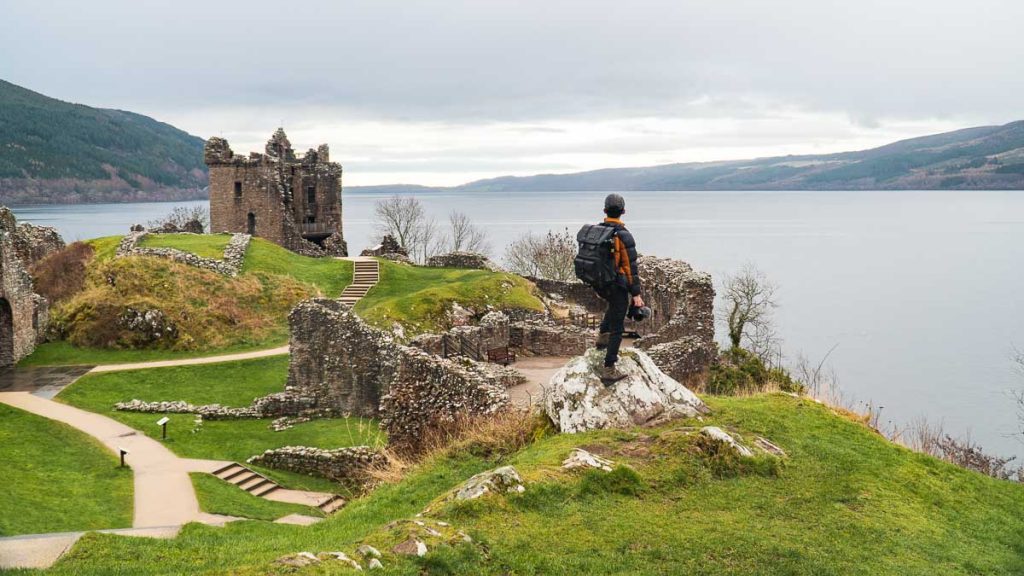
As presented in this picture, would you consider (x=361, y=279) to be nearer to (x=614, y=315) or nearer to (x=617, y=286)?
(x=614, y=315)

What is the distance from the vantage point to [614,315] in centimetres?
1335

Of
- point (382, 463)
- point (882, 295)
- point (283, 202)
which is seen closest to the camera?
point (382, 463)

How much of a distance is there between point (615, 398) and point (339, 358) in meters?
15.1

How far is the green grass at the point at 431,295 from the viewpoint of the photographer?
37125 millimetres

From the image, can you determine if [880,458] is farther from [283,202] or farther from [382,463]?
[283,202]

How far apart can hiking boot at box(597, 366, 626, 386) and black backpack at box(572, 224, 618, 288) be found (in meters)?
1.59

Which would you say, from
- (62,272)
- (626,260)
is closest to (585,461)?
(626,260)

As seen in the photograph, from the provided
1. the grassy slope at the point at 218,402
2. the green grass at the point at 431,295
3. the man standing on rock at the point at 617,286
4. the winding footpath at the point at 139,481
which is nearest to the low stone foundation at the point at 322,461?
the grassy slope at the point at 218,402

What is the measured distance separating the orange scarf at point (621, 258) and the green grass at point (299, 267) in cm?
3223

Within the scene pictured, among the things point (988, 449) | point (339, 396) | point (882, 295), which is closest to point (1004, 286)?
point (882, 295)

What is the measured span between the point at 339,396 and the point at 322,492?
5.75 meters

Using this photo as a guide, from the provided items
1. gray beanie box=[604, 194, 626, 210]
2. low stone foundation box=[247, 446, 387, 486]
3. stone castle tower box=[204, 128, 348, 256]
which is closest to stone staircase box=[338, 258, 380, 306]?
stone castle tower box=[204, 128, 348, 256]

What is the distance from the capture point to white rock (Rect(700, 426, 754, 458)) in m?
Result: 11.8

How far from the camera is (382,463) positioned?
18.6 m
